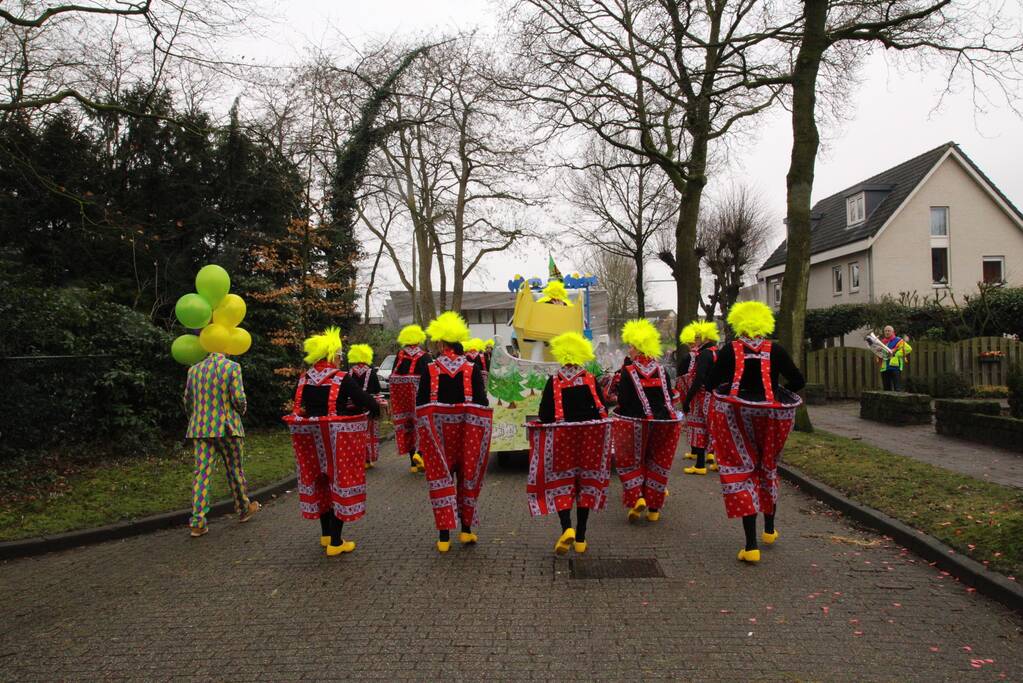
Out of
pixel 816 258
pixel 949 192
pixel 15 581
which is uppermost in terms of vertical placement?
pixel 949 192

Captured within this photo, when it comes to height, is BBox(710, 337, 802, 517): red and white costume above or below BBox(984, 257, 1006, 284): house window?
below

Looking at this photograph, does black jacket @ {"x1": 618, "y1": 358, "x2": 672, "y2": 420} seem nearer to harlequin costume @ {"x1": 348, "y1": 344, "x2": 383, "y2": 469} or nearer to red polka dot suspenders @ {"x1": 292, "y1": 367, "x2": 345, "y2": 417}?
red polka dot suspenders @ {"x1": 292, "y1": 367, "x2": 345, "y2": 417}

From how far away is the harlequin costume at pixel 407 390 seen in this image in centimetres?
1071

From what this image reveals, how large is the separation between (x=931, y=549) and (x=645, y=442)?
2.46m

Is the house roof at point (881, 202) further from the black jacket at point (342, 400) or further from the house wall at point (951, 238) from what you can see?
the black jacket at point (342, 400)

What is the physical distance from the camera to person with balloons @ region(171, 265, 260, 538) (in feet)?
23.3

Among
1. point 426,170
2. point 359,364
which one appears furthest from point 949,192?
point 359,364

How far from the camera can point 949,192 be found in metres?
32.2

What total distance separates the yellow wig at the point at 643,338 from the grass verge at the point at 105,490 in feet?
15.7

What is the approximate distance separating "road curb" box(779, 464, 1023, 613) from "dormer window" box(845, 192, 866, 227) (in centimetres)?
2940

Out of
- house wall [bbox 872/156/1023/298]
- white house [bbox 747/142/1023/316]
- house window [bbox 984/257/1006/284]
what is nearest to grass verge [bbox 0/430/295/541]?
white house [bbox 747/142/1023/316]

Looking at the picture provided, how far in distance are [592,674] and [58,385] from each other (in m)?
8.48

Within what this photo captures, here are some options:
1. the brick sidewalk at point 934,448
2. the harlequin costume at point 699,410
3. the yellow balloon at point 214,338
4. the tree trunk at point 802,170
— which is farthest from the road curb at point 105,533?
the tree trunk at point 802,170

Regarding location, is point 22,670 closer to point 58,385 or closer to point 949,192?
point 58,385
